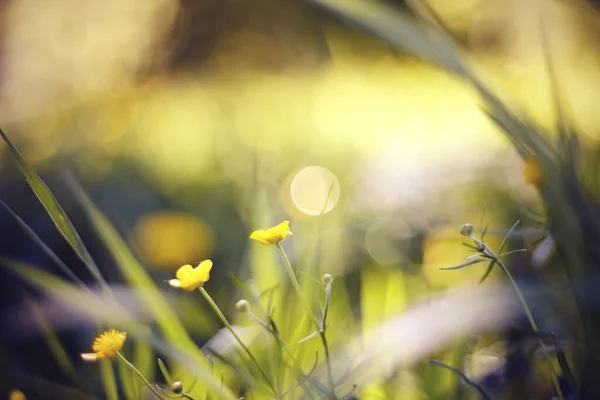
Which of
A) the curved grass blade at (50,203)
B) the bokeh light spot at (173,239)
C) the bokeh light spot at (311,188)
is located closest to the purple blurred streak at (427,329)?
the curved grass blade at (50,203)

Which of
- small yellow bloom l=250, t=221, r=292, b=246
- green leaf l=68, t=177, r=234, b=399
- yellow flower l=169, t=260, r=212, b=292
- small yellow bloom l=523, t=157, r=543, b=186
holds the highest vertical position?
small yellow bloom l=523, t=157, r=543, b=186

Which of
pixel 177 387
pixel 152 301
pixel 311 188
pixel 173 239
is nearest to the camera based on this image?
pixel 177 387

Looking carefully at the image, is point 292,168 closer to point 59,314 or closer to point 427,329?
point 59,314

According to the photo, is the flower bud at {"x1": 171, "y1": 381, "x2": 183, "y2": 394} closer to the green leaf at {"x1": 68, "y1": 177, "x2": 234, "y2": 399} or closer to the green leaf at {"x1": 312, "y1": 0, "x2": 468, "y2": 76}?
the green leaf at {"x1": 68, "y1": 177, "x2": 234, "y2": 399}

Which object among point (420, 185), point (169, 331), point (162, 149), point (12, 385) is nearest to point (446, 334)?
point (169, 331)

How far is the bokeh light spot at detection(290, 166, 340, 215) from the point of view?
127 cm

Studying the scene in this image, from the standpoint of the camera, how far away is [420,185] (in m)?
1.15

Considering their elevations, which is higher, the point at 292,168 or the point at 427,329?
the point at 427,329

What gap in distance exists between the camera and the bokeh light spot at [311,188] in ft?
4.18

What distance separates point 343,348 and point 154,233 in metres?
0.63

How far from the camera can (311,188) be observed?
1345mm

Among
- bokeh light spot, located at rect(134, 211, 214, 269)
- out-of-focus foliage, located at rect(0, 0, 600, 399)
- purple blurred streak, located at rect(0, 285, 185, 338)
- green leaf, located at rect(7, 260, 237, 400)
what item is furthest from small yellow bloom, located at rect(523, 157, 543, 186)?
bokeh light spot, located at rect(134, 211, 214, 269)

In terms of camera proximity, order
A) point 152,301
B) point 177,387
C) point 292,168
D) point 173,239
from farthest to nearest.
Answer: point 292,168 < point 173,239 < point 152,301 < point 177,387

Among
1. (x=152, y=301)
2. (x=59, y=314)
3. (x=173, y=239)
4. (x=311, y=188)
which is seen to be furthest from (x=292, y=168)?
(x=152, y=301)
